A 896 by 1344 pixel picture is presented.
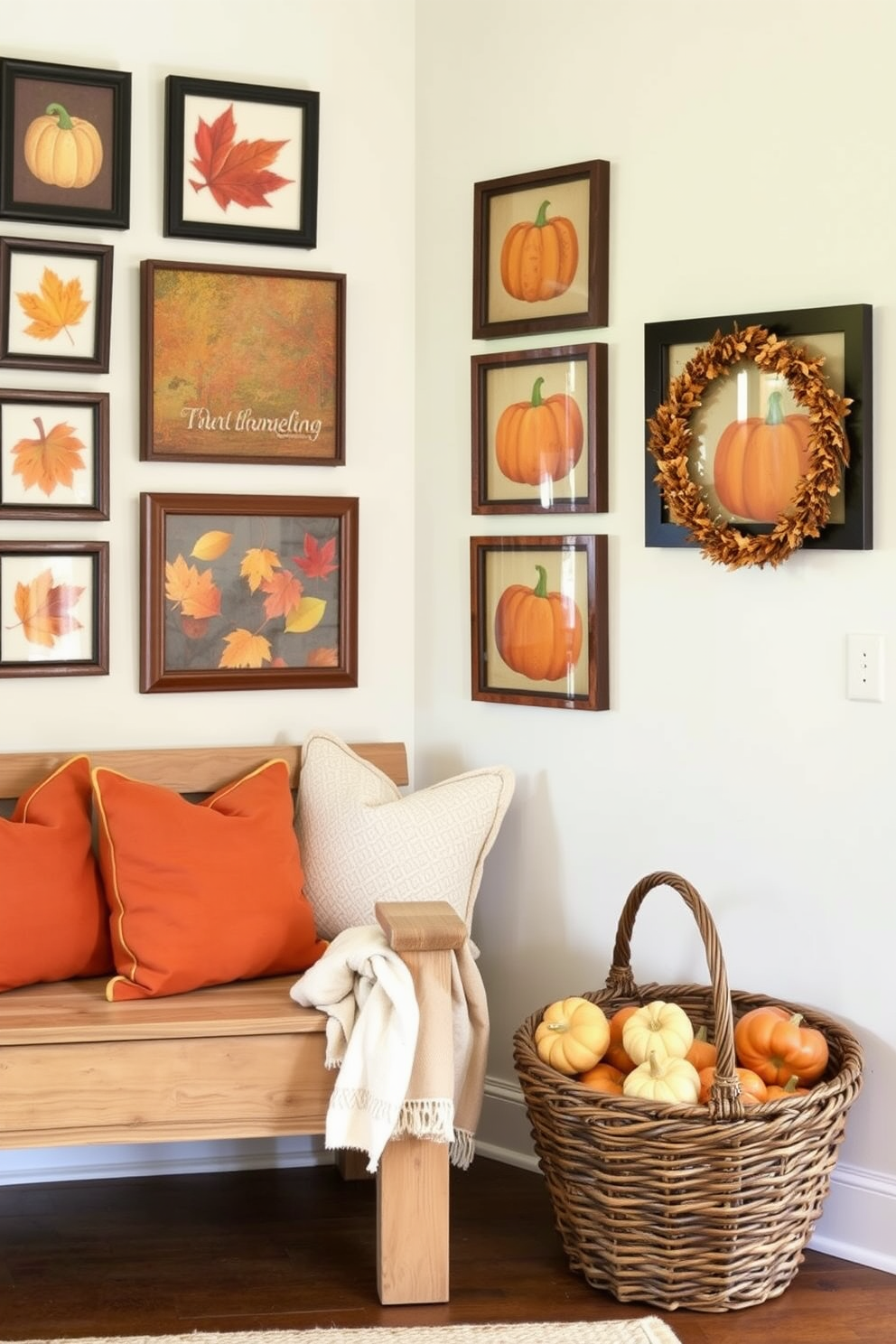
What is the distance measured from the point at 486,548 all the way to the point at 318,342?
0.55 meters

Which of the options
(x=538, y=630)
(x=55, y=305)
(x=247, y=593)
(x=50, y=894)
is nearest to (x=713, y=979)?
(x=538, y=630)

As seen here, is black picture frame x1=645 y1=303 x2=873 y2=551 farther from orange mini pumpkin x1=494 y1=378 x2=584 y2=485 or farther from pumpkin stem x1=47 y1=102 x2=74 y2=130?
pumpkin stem x1=47 y1=102 x2=74 y2=130

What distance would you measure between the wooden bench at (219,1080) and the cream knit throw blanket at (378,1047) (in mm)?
28

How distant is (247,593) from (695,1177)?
144 centimetres

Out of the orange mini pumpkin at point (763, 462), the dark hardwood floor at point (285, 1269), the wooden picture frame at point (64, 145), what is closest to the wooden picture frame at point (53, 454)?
the wooden picture frame at point (64, 145)

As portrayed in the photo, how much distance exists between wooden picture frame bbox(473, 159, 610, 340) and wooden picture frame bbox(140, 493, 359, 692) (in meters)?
0.52

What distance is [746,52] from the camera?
266cm

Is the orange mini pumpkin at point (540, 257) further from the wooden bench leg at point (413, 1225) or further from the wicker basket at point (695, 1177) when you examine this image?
the wooden bench leg at point (413, 1225)

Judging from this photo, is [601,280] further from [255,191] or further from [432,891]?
[432,891]

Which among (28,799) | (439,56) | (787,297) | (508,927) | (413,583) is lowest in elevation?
(508,927)

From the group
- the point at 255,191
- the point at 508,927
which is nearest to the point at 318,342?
the point at 255,191

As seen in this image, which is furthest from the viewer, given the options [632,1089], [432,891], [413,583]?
[413,583]

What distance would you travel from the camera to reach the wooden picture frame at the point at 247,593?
2986mm

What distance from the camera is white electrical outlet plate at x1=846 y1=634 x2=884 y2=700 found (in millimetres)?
2523
